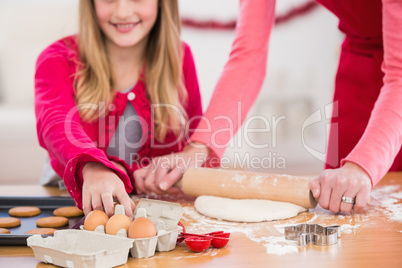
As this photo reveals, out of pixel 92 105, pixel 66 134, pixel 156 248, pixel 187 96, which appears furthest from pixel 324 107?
pixel 156 248

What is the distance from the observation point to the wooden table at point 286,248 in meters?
0.79

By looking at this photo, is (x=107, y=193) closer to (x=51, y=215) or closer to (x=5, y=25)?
(x=51, y=215)

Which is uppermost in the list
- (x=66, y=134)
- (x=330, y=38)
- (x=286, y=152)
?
(x=330, y=38)

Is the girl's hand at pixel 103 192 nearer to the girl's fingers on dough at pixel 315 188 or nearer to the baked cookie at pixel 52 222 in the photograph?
the baked cookie at pixel 52 222

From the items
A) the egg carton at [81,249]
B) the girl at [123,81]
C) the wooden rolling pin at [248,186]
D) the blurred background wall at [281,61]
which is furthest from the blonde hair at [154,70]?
the blurred background wall at [281,61]

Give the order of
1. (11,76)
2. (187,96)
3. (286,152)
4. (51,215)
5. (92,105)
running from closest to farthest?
(51,215)
(92,105)
(187,96)
(11,76)
(286,152)

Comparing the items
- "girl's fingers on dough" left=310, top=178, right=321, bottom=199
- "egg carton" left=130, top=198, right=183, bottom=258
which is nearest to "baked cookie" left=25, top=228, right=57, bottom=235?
"egg carton" left=130, top=198, right=183, bottom=258

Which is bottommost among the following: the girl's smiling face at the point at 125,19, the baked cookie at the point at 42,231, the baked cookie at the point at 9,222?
the baked cookie at the point at 9,222

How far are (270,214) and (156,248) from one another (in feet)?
0.99

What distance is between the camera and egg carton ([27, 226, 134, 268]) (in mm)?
741

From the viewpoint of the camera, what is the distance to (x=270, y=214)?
1.06 m

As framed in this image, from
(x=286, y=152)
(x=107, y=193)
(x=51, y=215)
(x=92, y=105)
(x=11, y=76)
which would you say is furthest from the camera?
(x=286, y=152)

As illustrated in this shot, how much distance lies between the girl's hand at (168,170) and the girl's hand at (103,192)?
0.75ft

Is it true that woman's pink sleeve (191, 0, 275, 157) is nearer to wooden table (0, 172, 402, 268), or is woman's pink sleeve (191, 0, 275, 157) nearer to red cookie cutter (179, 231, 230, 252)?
wooden table (0, 172, 402, 268)
